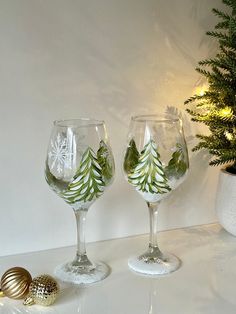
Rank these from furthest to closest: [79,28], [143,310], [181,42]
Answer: [181,42]
[79,28]
[143,310]

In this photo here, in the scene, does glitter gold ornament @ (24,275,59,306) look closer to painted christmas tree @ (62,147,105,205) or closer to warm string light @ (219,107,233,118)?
painted christmas tree @ (62,147,105,205)

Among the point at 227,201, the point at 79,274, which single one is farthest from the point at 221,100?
the point at 79,274

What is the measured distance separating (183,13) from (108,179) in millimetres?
393

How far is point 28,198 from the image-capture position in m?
0.80

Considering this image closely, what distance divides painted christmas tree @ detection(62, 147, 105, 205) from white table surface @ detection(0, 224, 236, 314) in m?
0.13

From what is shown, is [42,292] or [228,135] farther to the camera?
[228,135]

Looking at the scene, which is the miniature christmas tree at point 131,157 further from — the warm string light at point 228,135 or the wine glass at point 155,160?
the warm string light at point 228,135

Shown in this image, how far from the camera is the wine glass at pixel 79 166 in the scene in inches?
26.2

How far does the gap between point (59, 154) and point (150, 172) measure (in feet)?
0.47

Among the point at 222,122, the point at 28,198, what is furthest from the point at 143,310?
the point at 222,122

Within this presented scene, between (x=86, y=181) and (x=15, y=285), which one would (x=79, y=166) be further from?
(x=15, y=285)

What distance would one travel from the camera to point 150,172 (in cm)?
71

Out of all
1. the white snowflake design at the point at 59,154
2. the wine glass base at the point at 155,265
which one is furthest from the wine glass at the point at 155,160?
the white snowflake design at the point at 59,154

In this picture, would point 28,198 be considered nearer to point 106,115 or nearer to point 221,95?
point 106,115
